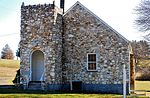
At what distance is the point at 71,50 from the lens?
103 ft

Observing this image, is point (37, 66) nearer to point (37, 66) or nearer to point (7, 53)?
point (37, 66)

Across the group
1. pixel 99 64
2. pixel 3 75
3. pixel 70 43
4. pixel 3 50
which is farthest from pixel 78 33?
pixel 3 50

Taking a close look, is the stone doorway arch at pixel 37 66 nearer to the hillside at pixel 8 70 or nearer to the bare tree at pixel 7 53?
the hillside at pixel 8 70

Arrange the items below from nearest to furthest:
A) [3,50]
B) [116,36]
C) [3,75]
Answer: [116,36]
[3,75]
[3,50]

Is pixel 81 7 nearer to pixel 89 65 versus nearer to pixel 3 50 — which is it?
pixel 89 65

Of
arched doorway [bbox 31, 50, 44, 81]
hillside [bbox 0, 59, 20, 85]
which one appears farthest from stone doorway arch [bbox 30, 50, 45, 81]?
hillside [bbox 0, 59, 20, 85]

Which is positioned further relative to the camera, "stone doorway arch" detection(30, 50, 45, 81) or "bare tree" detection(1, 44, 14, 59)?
"bare tree" detection(1, 44, 14, 59)

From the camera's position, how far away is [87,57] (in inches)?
1223

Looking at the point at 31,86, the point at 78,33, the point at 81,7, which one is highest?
the point at 81,7

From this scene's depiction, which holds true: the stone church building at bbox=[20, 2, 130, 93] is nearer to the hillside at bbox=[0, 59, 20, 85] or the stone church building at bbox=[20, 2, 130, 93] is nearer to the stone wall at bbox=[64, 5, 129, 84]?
Answer: the stone wall at bbox=[64, 5, 129, 84]

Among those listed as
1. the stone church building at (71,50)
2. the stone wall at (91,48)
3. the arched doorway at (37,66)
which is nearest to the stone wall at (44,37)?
the stone church building at (71,50)

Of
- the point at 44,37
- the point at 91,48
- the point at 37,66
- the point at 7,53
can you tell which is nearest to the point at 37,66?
the point at 37,66

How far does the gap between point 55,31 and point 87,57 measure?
334cm

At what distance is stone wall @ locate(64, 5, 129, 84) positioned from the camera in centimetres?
3028
